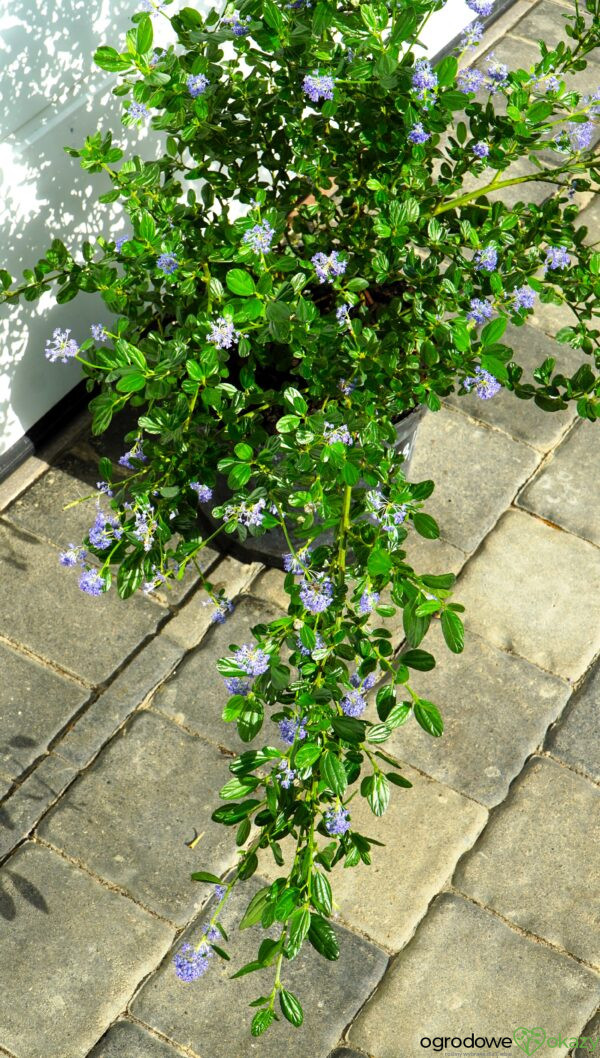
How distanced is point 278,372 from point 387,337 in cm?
59

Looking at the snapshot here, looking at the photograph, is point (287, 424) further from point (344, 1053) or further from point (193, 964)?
point (344, 1053)

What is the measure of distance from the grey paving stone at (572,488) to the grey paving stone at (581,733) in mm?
557

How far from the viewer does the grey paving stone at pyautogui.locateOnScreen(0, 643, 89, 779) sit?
323 cm

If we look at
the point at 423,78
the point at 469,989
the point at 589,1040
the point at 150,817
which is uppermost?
the point at 423,78

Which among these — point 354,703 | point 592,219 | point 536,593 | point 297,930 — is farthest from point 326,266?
point 592,219

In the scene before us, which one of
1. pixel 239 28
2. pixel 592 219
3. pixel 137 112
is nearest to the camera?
pixel 239 28

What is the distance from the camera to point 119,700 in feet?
10.9

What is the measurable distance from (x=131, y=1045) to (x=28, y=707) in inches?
38.4

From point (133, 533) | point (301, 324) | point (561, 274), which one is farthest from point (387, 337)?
point (133, 533)

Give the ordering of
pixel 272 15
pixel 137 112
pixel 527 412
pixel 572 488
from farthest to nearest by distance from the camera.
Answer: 1. pixel 527 412
2. pixel 572 488
3. pixel 137 112
4. pixel 272 15

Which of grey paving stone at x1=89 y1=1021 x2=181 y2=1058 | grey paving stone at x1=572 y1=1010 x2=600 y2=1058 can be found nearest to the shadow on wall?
grey paving stone at x1=89 y1=1021 x2=181 y2=1058

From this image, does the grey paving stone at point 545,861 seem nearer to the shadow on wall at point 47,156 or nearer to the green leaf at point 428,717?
the green leaf at point 428,717

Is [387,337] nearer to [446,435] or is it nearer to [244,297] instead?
[244,297]

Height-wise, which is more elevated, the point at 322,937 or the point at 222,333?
the point at 222,333
